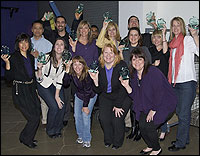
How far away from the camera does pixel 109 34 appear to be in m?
3.64

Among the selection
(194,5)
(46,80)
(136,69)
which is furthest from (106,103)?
(194,5)

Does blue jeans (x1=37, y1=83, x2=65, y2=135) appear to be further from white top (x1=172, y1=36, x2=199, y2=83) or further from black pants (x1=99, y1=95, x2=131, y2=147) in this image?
white top (x1=172, y1=36, x2=199, y2=83)

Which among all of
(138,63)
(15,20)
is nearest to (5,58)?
(138,63)

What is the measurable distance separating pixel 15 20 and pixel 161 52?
6643 millimetres

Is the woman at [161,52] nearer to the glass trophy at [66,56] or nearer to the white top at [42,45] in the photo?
the glass trophy at [66,56]

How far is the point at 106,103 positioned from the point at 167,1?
275 centimetres

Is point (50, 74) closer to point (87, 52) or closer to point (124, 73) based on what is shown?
point (87, 52)

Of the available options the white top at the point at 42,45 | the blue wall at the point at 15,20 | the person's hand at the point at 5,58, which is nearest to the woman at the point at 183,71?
the white top at the point at 42,45

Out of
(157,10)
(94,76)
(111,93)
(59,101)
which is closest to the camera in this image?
(94,76)

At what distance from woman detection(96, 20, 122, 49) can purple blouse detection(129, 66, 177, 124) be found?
3.26 ft

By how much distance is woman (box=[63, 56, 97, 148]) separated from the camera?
3084mm

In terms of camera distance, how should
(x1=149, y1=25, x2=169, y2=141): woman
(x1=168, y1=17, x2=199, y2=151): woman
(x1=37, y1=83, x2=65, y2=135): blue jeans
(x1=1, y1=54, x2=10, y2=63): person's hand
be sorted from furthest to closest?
(x1=37, y1=83, x2=65, y2=135): blue jeans, (x1=149, y1=25, x2=169, y2=141): woman, (x1=1, y1=54, x2=10, y2=63): person's hand, (x1=168, y1=17, x2=199, y2=151): woman

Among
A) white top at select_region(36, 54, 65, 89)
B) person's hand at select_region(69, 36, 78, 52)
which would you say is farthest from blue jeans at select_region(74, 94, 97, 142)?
person's hand at select_region(69, 36, 78, 52)

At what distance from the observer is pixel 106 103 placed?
316 cm
